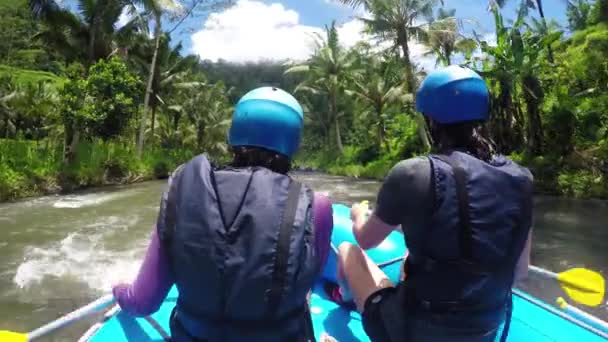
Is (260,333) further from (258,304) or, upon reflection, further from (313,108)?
(313,108)

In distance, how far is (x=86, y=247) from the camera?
7324mm

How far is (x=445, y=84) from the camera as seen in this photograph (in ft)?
5.60

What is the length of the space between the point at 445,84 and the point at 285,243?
2.78 feet

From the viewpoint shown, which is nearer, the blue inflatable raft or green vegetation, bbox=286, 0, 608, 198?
the blue inflatable raft

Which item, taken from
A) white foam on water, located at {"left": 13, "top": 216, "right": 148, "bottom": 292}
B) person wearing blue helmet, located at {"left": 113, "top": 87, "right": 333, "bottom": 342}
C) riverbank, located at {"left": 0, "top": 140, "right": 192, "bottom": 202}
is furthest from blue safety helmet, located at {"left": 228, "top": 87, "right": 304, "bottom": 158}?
riverbank, located at {"left": 0, "top": 140, "right": 192, "bottom": 202}

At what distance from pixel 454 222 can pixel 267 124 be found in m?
0.65

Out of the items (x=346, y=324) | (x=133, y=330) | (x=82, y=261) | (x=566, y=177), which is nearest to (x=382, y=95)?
(x=566, y=177)

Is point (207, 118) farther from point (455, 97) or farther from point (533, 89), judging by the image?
point (455, 97)

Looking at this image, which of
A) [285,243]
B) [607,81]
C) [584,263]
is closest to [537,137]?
[607,81]

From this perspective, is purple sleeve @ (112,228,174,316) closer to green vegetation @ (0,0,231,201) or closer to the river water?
the river water

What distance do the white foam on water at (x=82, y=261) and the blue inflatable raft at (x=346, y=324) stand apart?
2.93 meters

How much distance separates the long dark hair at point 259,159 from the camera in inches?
58.8

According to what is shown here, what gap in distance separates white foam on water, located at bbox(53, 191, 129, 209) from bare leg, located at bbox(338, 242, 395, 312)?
1047cm

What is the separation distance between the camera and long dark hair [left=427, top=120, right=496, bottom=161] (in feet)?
5.56
